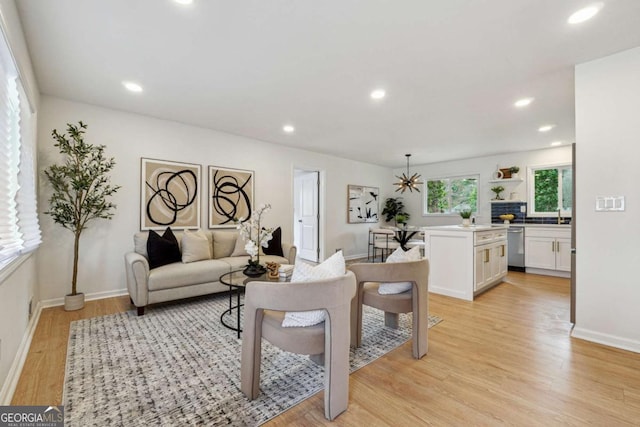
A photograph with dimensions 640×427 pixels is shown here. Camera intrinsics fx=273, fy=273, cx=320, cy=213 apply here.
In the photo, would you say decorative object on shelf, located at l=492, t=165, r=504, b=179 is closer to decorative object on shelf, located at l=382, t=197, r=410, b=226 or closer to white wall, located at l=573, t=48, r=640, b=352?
decorative object on shelf, located at l=382, t=197, r=410, b=226

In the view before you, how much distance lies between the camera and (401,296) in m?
2.23

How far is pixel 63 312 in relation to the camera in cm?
309

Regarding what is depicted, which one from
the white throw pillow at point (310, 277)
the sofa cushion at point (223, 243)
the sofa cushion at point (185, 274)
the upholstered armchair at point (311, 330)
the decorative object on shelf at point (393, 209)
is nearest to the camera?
the upholstered armchair at point (311, 330)

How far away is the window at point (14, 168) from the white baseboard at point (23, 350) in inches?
28.7

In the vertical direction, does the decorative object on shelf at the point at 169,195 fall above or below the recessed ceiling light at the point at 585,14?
below

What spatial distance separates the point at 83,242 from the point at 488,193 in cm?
748

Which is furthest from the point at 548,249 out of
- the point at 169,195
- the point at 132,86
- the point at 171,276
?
the point at 132,86

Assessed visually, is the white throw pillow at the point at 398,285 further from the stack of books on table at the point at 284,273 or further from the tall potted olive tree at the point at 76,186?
the tall potted olive tree at the point at 76,186

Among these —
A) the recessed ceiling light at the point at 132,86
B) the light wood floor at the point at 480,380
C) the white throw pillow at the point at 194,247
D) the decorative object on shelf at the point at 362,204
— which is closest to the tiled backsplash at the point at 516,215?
the decorative object on shelf at the point at 362,204

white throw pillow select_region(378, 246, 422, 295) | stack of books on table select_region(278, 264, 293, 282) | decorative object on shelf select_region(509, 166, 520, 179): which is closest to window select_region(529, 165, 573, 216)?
decorative object on shelf select_region(509, 166, 520, 179)

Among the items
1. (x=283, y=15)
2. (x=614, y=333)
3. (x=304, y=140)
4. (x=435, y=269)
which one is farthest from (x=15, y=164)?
(x=614, y=333)

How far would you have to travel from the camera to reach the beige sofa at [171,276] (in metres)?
2.97

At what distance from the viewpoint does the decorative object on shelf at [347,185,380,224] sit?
6867 millimetres

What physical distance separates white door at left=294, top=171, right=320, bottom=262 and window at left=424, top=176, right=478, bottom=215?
3.12m
